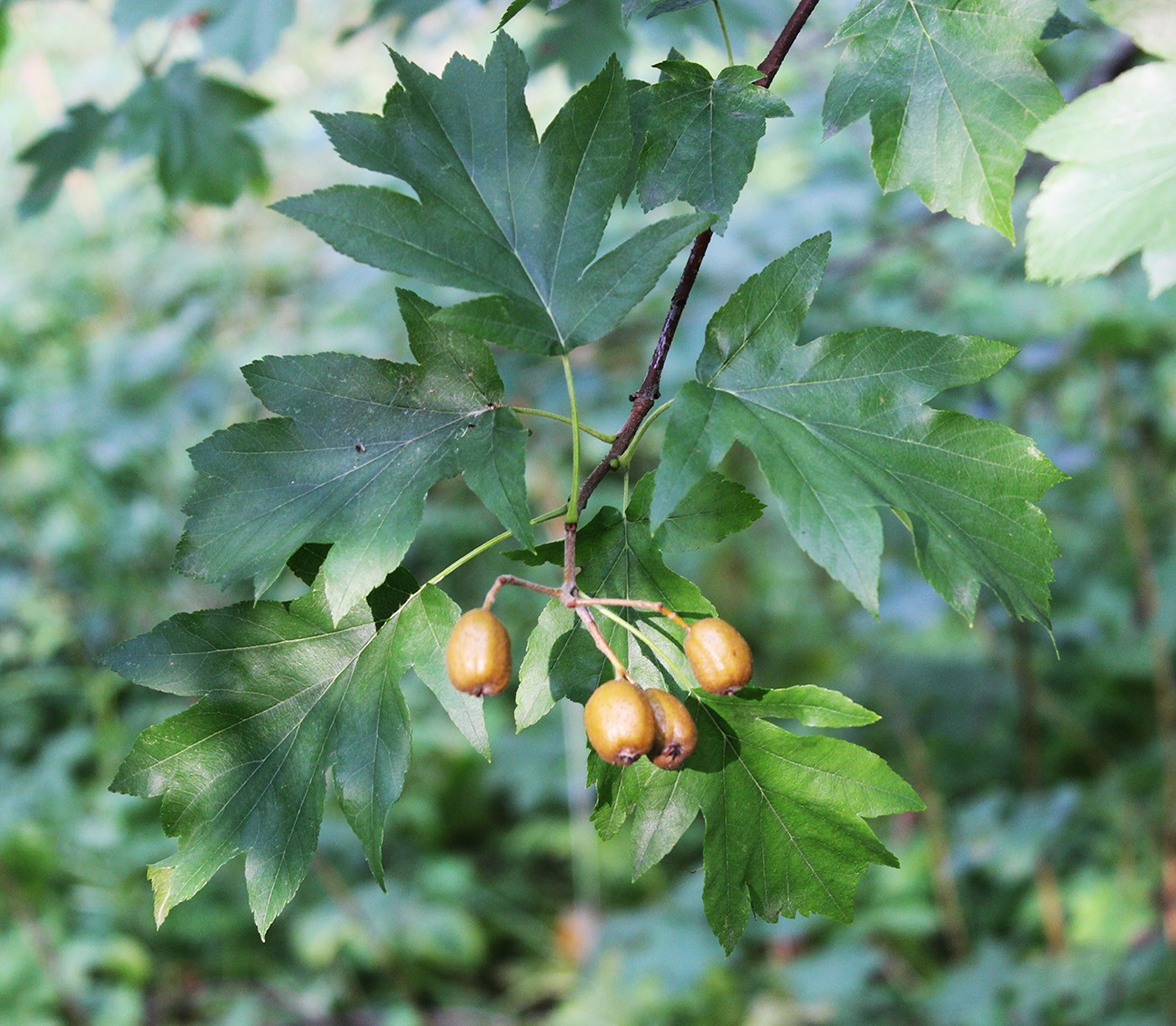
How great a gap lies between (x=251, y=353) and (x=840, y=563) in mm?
4086

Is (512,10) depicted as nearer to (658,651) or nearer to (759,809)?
(658,651)

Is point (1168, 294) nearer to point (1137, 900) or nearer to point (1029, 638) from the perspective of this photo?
point (1029, 638)

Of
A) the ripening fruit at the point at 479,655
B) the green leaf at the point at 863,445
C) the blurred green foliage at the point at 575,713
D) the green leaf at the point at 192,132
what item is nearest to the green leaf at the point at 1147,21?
the green leaf at the point at 863,445

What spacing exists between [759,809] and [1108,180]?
589 millimetres

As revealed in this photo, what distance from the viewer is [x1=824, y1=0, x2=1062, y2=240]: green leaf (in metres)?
0.87

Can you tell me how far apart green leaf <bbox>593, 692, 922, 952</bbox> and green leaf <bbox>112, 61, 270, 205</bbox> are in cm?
202

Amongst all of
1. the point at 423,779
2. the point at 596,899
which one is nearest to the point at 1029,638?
the point at 596,899

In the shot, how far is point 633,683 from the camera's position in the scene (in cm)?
77

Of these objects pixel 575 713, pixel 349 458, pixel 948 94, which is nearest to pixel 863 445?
pixel 948 94

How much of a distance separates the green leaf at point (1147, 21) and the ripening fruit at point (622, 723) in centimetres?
61

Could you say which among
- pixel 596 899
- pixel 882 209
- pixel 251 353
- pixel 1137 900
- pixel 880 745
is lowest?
pixel 880 745

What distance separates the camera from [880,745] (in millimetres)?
4301

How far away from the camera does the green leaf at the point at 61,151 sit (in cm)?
219

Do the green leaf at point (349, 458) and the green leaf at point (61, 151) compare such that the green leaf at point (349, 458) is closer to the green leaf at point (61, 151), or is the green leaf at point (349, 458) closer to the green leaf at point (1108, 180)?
the green leaf at point (1108, 180)
